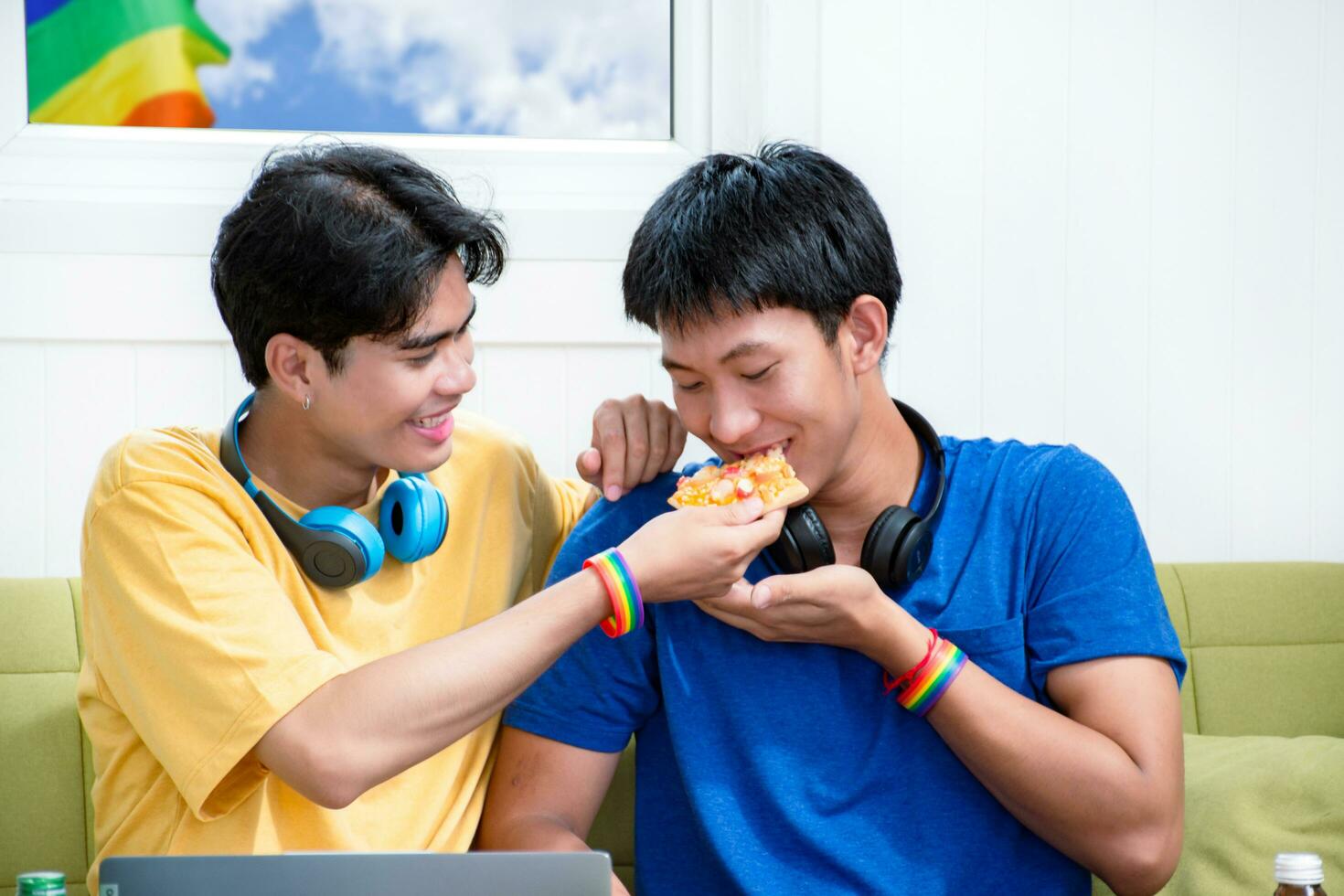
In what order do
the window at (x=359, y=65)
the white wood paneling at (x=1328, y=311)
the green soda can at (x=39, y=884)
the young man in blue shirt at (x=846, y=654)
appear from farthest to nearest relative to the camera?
1. the white wood paneling at (x=1328, y=311)
2. the window at (x=359, y=65)
3. the young man in blue shirt at (x=846, y=654)
4. the green soda can at (x=39, y=884)

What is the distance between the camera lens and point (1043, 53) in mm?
2590

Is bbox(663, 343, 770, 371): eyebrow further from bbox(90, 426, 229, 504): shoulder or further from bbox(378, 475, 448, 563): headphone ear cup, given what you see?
bbox(90, 426, 229, 504): shoulder

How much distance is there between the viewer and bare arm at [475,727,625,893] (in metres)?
1.61

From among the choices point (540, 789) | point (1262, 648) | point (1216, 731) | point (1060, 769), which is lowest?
point (1216, 731)

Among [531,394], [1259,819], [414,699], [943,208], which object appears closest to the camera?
[414,699]

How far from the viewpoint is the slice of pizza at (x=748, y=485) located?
153cm

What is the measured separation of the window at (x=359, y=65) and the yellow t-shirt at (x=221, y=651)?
1068 millimetres

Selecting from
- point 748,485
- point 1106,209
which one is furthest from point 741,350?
point 1106,209

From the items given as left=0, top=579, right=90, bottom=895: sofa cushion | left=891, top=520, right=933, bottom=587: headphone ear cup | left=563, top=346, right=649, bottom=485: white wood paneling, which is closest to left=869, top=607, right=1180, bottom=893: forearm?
left=891, top=520, right=933, bottom=587: headphone ear cup

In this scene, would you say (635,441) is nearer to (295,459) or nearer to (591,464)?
(591,464)

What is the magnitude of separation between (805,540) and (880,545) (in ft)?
0.29

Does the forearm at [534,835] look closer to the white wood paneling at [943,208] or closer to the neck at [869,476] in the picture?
the neck at [869,476]

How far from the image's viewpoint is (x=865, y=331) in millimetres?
1649

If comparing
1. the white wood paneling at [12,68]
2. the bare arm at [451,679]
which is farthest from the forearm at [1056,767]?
the white wood paneling at [12,68]
